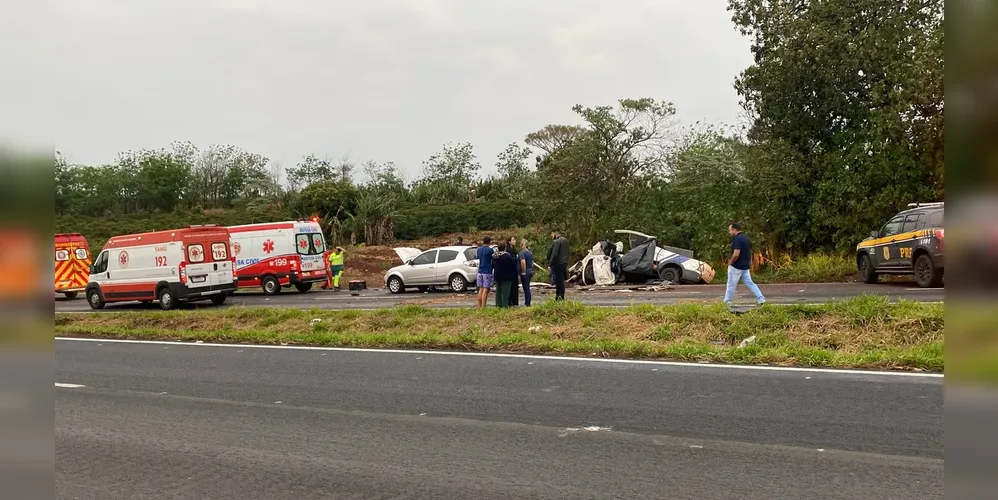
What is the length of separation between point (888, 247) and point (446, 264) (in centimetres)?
1305

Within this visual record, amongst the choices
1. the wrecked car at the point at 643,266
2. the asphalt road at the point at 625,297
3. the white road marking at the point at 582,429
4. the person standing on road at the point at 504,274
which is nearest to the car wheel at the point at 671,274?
the wrecked car at the point at 643,266

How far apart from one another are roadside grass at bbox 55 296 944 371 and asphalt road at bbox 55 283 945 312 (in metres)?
4.46

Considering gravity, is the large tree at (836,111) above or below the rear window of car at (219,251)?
above

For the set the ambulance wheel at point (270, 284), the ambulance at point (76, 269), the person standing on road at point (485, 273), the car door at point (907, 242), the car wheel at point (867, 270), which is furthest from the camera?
the ambulance at point (76, 269)

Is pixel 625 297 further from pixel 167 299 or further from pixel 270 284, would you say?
pixel 270 284

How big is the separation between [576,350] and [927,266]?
11.1m

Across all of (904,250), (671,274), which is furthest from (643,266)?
(904,250)

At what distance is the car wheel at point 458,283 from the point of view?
85.6ft

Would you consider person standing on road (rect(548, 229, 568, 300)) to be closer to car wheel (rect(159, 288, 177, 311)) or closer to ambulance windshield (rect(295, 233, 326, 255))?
car wheel (rect(159, 288, 177, 311))

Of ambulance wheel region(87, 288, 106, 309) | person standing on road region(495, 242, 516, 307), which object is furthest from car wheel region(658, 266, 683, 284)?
ambulance wheel region(87, 288, 106, 309)

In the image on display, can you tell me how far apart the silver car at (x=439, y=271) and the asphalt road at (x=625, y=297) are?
1.54 feet

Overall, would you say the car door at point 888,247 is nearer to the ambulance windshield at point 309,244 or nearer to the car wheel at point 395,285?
the car wheel at point 395,285
